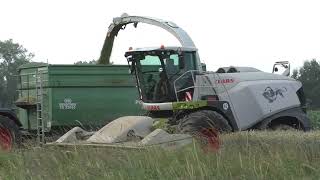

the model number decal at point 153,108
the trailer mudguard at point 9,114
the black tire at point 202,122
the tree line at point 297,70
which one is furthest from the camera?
the tree line at point 297,70

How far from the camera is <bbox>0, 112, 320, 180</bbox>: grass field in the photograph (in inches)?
230

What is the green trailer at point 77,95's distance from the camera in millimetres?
16469

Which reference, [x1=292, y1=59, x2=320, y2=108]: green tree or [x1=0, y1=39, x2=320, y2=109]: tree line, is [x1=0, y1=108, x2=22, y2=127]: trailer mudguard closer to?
[x1=0, y1=39, x2=320, y2=109]: tree line

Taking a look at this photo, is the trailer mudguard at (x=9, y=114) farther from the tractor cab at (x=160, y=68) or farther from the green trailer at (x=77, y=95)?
the tractor cab at (x=160, y=68)

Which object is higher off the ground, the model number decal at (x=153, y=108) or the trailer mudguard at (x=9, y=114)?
the model number decal at (x=153, y=108)

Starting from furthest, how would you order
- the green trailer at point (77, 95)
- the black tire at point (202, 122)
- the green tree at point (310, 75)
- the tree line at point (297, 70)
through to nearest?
the green tree at point (310, 75)
the tree line at point (297, 70)
the green trailer at point (77, 95)
the black tire at point (202, 122)

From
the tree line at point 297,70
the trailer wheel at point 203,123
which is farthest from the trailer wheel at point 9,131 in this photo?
the tree line at point 297,70

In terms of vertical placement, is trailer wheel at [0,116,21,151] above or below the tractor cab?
below

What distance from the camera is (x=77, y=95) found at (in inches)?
658

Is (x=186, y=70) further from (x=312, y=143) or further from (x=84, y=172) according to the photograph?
(x=84, y=172)

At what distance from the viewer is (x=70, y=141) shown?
9.96 metres

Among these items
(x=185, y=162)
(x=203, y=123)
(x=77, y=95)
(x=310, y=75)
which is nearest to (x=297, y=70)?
(x=310, y=75)

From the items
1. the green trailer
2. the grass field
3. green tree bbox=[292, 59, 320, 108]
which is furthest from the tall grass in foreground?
green tree bbox=[292, 59, 320, 108]

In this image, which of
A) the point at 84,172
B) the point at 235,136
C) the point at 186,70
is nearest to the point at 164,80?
the point at 186,70
